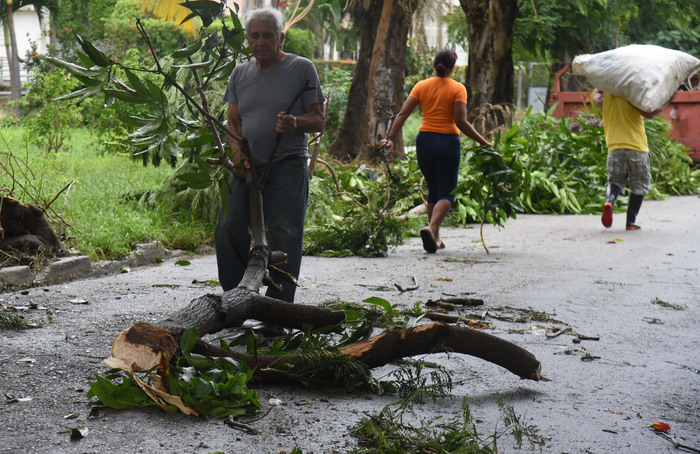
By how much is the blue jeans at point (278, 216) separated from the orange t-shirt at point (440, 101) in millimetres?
3780

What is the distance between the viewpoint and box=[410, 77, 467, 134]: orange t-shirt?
820 cm

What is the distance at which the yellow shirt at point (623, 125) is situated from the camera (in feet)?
33.1

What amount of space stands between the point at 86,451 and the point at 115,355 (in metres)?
0.56

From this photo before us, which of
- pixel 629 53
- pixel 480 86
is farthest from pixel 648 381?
pixel 480 86

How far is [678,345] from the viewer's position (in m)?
4.70

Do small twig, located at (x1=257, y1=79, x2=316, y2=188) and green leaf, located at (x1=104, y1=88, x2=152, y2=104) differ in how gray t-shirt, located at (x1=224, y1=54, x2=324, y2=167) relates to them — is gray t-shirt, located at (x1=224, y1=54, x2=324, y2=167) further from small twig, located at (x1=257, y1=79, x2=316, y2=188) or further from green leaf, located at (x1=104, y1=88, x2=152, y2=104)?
green leaf, located at (x1=104, y1=88, x2=152, y2=104)

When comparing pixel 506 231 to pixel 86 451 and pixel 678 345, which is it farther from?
pixel 86 451

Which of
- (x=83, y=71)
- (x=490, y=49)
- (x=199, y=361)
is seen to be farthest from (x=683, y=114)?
→ (x=199, y=361)

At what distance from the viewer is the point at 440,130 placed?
8266 mm

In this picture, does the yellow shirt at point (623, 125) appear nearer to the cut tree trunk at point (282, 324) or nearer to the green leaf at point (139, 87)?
the cut tree trunk at point (282, 324)

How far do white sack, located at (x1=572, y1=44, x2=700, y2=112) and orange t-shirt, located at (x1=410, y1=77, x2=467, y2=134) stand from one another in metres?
2.76

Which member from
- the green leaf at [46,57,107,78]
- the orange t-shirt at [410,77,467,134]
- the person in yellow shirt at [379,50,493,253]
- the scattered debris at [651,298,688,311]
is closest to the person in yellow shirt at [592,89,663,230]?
the person in yellow shirt at [379,50,493,253]

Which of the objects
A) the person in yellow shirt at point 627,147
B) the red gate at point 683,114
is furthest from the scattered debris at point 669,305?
the red gate at point 683,114

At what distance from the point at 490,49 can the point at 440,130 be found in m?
7.49
